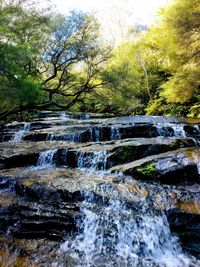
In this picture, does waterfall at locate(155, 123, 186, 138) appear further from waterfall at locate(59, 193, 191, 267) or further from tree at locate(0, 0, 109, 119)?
waterfall at locate(59, 193, 191, 267)

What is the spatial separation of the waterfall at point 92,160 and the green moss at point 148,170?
4.38 feet

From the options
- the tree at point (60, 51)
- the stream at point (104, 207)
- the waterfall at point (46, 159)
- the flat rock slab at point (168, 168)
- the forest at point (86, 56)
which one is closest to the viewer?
the stream at point (104, 207)

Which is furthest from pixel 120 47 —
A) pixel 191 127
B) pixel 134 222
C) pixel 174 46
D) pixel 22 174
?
pixel 134 222

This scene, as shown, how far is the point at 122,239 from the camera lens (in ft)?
16.4

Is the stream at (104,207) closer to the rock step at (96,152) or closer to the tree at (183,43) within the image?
the rock step at (96,152)

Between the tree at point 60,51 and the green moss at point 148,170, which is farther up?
the tree at point 60,51

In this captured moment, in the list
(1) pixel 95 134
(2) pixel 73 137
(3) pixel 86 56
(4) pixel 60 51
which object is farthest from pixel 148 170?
(4) pixel 60 51

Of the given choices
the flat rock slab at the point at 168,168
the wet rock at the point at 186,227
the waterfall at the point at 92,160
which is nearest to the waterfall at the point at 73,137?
the waterfall at the point at 92,160

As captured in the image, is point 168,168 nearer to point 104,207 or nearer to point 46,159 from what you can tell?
point 104,207

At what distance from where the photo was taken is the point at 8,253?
14.5 feet

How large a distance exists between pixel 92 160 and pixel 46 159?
5.21 feet

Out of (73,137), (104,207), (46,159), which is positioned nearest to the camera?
(104,207)

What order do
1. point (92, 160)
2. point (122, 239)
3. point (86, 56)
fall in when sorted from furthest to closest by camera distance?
point (86, 56) → point (92, 160) → point (122, 239)

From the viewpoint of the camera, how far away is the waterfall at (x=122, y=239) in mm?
4473
